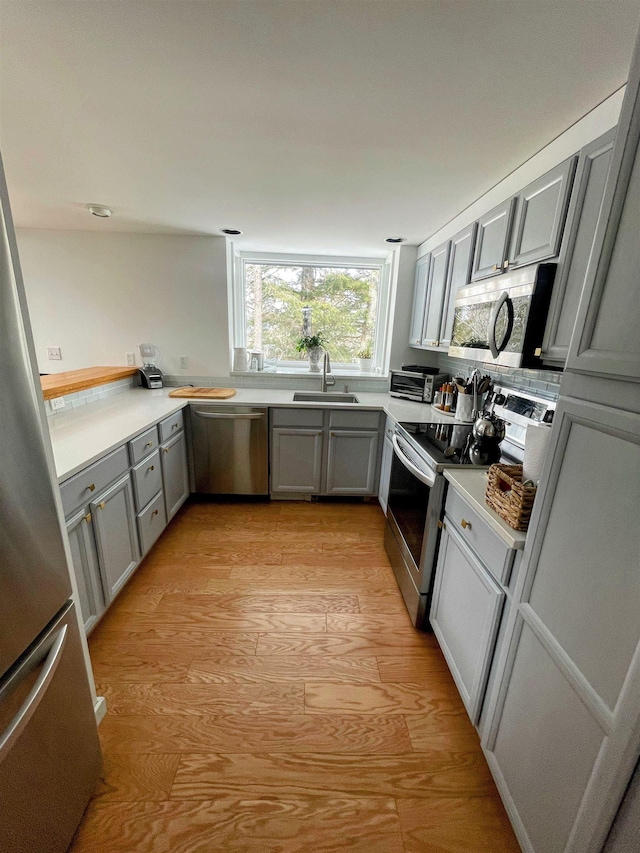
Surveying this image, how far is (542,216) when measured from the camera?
1.38m

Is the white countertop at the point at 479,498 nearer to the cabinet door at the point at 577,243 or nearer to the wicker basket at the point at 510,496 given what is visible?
the wicker basket at the point at 510,496

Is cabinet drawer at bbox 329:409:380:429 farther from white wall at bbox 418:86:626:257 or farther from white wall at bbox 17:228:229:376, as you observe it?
white wall at bbox 418:86:626:257

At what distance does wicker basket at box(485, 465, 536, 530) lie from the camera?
3.28ft

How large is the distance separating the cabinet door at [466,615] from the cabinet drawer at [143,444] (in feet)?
5.60

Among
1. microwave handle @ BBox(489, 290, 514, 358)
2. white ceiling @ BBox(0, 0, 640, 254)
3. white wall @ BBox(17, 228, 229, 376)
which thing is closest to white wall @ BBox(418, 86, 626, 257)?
white ceiling @ BBox(0, 0, 640, 254)

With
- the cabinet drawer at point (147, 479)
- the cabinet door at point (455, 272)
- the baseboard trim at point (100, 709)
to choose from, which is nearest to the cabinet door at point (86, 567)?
the baseboard trim at point (100, 709)

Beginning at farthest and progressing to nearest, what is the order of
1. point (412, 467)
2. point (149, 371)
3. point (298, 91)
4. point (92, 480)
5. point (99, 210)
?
point (149, 371) → point (99, 210) → point (412, 467) → point (92, 480) → point (298, 91)

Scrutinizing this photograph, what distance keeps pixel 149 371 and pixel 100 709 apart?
2.53 meters

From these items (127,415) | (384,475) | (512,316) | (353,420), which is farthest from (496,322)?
(127,415)

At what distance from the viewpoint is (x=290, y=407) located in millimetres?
2723

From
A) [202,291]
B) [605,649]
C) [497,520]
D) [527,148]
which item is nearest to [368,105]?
[527,148]

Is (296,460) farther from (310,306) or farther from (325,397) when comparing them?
(310,306)

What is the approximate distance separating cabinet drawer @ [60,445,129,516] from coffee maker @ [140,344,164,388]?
4.74 feet

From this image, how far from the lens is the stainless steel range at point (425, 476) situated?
154 cm
